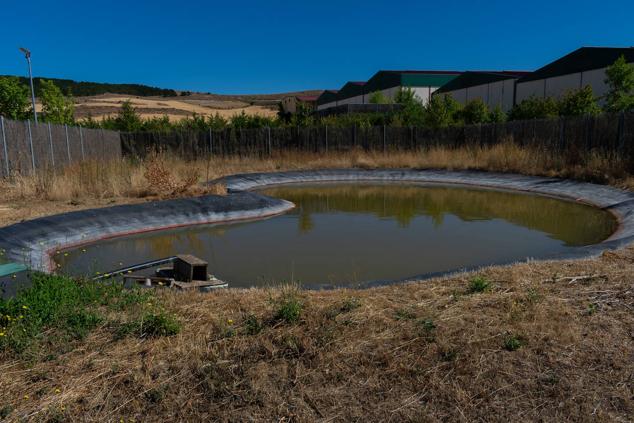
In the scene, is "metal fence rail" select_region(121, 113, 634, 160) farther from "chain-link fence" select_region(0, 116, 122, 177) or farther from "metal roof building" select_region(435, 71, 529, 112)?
"metal roof building" select_region(435, 71, 529, 112)

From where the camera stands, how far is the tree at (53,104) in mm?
24297

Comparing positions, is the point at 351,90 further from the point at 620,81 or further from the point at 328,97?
the point at 620,81

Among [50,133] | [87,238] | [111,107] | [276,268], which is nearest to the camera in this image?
[276,268]

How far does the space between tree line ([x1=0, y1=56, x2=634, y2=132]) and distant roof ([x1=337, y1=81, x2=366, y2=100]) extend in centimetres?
2157

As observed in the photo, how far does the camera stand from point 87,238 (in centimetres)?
723

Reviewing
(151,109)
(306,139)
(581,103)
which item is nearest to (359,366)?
(306,139)

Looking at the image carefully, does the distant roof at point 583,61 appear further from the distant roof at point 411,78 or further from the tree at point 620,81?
the distant roof at point 411,78

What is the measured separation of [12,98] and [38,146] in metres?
14.0

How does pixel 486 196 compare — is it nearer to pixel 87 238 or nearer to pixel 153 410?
pixel 87 238

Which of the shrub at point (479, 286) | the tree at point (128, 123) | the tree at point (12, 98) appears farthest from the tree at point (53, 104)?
the shrub at point (479, 286)

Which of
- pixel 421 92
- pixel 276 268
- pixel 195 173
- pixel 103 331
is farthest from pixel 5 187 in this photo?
pixel 421 92

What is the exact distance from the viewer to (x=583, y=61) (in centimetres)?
2544

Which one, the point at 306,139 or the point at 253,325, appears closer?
the point at 253,325

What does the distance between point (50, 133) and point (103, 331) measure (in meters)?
10.8
